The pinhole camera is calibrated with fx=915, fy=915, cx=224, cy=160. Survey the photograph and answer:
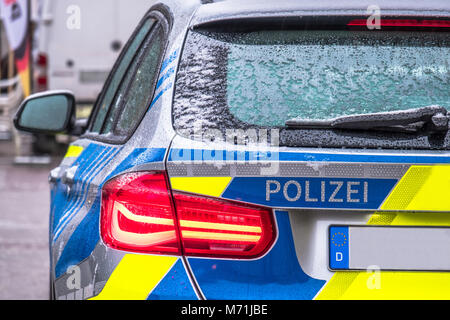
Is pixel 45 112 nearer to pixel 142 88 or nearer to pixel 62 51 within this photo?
pixel 142 88

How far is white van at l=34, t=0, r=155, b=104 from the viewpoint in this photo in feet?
48.9

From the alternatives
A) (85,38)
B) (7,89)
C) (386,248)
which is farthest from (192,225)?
(7,89)

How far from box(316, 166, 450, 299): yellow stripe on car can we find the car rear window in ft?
0.92

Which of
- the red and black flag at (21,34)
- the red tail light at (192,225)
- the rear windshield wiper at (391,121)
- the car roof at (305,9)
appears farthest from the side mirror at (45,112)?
the red and black flag at (21,34)

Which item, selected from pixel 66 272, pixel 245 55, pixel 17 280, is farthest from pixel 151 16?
pixel 17 280

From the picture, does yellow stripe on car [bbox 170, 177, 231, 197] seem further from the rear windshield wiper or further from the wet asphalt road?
the wet asphalt road

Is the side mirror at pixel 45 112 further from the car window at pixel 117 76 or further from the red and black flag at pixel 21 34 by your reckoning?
the red and black flag at pixel 21 34

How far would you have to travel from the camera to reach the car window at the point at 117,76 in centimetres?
333

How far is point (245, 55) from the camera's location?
2.55 m

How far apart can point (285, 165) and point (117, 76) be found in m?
1.67

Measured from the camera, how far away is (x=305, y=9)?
103 inches

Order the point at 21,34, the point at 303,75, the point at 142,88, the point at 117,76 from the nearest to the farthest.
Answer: the point at 303,75 < the point at 142,88 < the point at 117,76 < the point at 21,34
